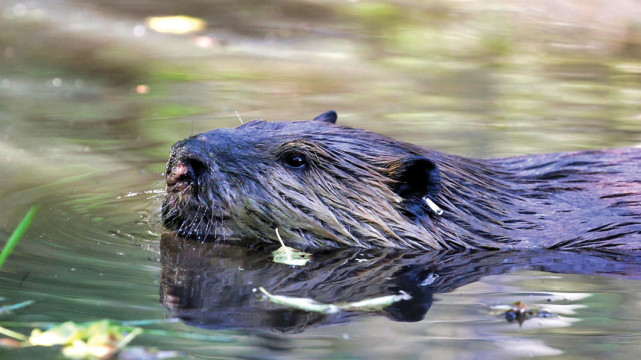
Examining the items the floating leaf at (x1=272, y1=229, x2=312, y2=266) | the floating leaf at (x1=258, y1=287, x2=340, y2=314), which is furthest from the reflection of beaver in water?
the floating leaf at (x1=258, y1=287, x2=340, y2=314)

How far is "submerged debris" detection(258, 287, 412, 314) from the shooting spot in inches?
157

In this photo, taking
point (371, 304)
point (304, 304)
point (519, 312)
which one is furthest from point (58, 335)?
point (519, 312)

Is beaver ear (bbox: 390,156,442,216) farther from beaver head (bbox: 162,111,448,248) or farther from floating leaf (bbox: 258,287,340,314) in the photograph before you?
floating leaf (bbox: 258,287,340,314)

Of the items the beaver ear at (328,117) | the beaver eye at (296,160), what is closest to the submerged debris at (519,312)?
the beaver eye at (296,160)

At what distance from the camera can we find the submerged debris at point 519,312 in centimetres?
403

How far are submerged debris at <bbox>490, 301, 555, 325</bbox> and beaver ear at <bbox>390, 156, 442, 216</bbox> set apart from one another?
3.72 ft

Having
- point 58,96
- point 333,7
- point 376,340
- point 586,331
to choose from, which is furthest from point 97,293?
point 333,7

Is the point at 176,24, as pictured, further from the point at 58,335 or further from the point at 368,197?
the point at 58,335

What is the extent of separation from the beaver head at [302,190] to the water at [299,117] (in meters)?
0.17

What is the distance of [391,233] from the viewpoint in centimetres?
522

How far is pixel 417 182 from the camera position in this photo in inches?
205

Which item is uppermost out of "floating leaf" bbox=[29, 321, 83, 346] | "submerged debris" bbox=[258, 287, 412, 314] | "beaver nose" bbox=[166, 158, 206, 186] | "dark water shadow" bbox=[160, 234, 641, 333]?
"beaver nose" bbox=[166, 158, 206, 186]

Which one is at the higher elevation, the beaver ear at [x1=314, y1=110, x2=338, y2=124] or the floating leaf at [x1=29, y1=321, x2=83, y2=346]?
the beaver ear at [x1=314, y1=110, x2=338, y2=124]

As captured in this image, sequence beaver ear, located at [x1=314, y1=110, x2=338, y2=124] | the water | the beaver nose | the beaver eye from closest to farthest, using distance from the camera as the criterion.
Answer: the water → the beaver nose → the beaver eye → beaver ear, located at [x1=314, y1=110, x2=338, y2=124]
